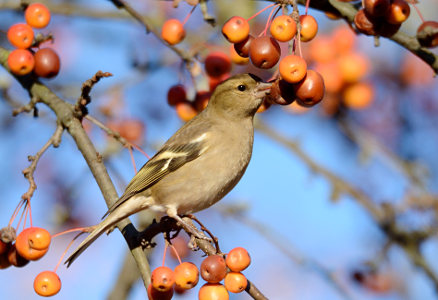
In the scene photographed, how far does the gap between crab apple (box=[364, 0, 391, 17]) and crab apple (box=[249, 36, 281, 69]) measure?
2.03 feet

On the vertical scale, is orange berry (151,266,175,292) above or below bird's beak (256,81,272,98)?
below

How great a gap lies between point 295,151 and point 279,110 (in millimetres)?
1964

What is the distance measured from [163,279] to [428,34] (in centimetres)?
200

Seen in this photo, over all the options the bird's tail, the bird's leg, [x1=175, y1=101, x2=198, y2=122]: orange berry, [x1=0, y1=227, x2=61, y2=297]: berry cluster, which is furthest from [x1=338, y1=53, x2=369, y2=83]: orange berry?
[x1=0, y1=227, x2=61, y2=297]: berry cluster

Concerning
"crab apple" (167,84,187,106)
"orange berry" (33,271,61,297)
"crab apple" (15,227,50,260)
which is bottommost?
"orange berry" (33,271,61,297)

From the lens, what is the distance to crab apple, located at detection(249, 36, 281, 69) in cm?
308

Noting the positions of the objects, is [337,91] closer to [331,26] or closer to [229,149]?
[229,149]

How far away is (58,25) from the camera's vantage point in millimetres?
7469

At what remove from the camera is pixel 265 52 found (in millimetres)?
3078

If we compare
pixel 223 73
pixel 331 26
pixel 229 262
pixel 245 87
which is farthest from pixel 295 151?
pixel 331 26

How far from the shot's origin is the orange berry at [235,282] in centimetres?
296

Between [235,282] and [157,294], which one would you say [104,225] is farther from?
[235,282]

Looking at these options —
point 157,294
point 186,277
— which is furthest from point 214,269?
point 157,294

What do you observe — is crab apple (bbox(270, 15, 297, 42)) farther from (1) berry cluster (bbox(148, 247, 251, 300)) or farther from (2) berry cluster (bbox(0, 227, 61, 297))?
(2) berry cluster (bbox(0, 227, 61, 297))
